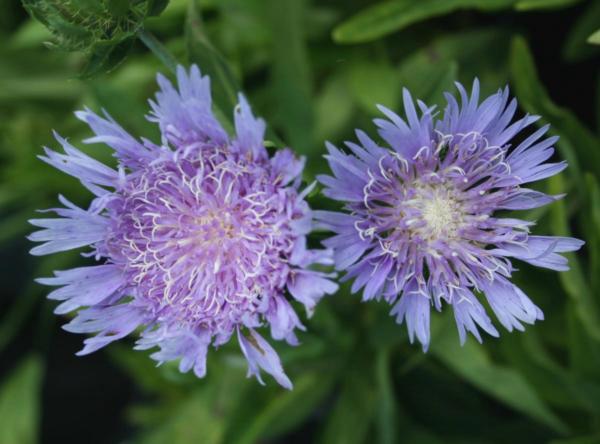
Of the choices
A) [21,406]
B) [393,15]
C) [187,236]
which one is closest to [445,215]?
[187,236]

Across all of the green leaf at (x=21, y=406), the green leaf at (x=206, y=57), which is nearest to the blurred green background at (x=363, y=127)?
the green leaf at (x=206, y=57)

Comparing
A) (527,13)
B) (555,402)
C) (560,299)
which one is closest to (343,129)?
(527,13)

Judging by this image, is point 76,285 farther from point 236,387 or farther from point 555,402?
point 555,402

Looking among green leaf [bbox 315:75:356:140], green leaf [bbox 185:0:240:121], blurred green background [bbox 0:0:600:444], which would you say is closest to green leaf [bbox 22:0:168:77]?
blurred green background [bbox 0:0:600:444]

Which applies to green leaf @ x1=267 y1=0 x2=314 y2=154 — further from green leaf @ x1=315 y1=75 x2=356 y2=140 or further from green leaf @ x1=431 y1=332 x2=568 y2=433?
green leaf @ x1=431 y1=332 x2=568 y2=433

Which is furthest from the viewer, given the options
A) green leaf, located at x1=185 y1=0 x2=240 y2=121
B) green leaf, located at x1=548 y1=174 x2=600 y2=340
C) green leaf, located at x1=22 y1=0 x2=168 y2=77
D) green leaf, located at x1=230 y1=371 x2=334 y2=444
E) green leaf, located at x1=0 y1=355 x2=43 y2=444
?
green leaf, located at x1=0 y1=355 x2=43 y2=444

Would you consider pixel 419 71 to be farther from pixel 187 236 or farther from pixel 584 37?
pixel 187 236

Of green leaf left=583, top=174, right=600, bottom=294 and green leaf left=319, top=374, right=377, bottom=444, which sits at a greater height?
green leaf left=583, top=174, right=600, bottom=294
